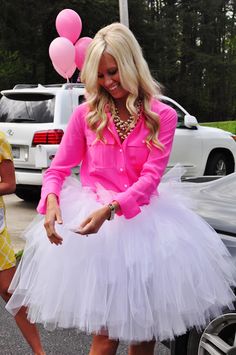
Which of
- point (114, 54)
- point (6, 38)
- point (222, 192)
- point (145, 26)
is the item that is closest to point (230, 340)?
point (222, 192)

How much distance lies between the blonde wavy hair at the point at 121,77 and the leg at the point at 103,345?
31.2 inches

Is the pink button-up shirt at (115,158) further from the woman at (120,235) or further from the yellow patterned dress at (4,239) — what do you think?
the yellow patterned dress at (4,239)

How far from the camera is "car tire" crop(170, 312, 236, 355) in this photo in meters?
2.18

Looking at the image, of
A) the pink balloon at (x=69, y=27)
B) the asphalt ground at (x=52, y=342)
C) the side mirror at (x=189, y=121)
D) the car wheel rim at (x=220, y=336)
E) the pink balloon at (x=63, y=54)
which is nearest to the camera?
the car wheel rim at (x=220, y=336)

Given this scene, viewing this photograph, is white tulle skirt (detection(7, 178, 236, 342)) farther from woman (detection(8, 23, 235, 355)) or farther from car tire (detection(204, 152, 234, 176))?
car tire (detection(204, 152, 234, 176))

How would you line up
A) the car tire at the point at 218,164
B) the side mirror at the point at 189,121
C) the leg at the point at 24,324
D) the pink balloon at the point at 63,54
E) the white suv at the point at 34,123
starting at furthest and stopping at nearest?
the car tire at the point at 218,164
the side mirror at the point at 189,121
the pink balloon at the point at 63,54
the white suv at the point at 34,123
the leg at the point at 24,324

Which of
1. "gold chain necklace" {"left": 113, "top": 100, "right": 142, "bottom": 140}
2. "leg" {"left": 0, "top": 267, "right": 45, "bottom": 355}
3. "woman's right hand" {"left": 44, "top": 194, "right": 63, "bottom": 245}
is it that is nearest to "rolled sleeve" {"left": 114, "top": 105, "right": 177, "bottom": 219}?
"gold chain necklace" {"left": 113, "top": 100, "right": 142, "bottom": 140}

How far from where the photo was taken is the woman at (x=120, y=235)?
1913mm

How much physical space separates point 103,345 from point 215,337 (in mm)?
510

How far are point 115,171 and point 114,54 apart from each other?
459mm

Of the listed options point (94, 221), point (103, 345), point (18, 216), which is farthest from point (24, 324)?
point (18, 216)

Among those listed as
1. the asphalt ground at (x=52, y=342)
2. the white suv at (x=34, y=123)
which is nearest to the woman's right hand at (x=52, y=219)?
the asphalt ground at (x=52, y=342)

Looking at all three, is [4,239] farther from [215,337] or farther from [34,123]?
[34,123]

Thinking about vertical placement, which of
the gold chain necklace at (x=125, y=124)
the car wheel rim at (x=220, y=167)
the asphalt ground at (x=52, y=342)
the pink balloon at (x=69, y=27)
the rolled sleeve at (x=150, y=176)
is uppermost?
the pink balloon at (x=69, y=27)
